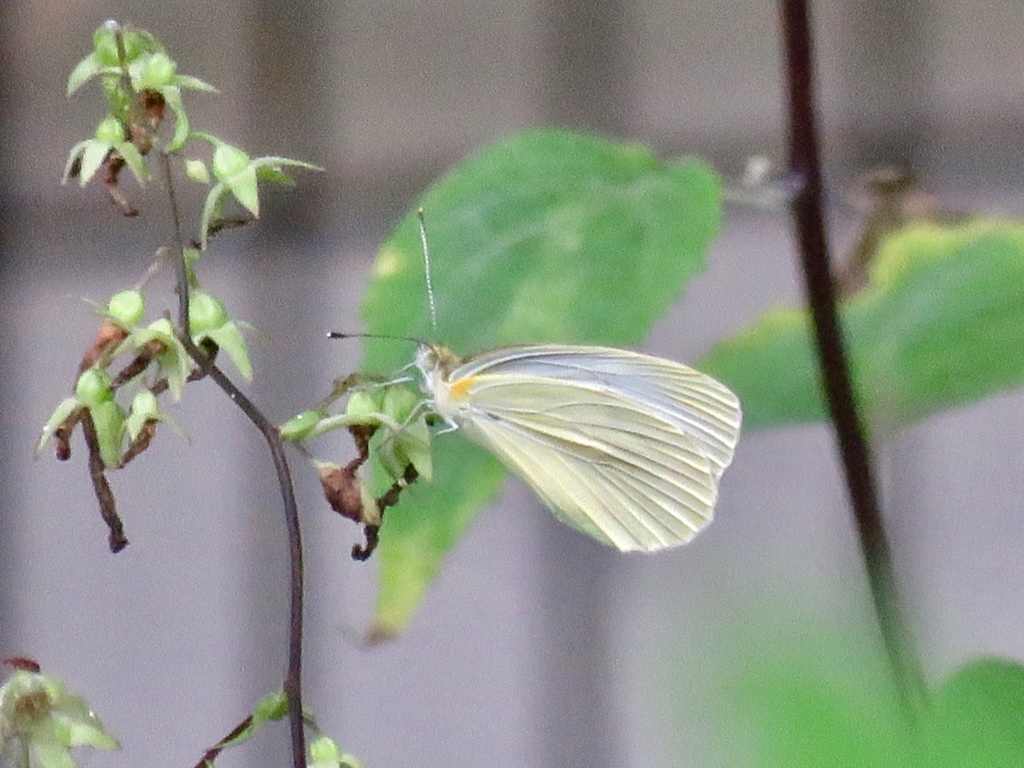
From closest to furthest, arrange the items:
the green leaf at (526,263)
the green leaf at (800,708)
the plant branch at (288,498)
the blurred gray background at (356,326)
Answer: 1. the green leaf at (800,708)
2. the plant branch at (288,498)
3. the green leaf at (526,263)
4. the blurred gray background at (356,326)

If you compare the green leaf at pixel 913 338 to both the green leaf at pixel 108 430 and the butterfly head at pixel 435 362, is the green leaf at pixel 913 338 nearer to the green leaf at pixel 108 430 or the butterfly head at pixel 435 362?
the butterfly head at pixel 435 362

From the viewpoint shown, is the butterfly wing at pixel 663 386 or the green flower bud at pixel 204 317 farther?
the butterfly wing at pixel 663 386

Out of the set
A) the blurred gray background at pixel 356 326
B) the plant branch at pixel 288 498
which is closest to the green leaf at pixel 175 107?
the plant branch at pixel 288 498

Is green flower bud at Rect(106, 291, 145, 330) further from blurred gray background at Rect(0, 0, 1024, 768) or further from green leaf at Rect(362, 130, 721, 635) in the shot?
blurred gray background at Rect(0, 0, 1024, 768)

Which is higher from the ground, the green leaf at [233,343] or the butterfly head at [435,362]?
the green leaf at [233,343]

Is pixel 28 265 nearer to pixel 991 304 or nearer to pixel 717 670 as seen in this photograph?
pixel 991 304

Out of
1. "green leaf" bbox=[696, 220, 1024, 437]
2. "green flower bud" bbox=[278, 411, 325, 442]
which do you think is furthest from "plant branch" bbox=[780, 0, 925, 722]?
"green flower bud" bbox=[278, 411, 325, 442]
